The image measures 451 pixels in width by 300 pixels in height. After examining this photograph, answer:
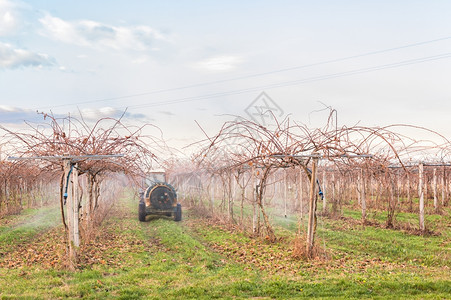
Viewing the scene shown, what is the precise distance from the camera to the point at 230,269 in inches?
349

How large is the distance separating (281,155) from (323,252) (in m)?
2.69

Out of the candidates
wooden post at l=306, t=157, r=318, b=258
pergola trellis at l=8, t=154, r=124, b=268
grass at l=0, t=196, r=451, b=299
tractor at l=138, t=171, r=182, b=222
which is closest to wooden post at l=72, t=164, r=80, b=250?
pergola trellis at l=8, t=154, r=124, b=268

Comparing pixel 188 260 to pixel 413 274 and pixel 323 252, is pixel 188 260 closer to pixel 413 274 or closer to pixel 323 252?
pixel 323 252

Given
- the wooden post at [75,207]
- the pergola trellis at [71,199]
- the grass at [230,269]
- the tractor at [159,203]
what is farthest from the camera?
the tractor at [159,203]

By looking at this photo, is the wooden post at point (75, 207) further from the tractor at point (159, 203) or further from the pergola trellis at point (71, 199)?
the tractor at point (159, 203)

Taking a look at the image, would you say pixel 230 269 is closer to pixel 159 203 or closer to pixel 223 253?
pixel 223 253

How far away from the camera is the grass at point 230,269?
7.20m

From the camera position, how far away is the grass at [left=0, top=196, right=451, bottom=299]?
283 inches

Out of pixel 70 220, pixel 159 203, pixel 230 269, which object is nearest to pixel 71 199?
pixel 70 220

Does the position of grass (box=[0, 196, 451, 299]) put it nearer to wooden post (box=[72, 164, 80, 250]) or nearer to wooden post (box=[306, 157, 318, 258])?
wooden post (box=[306, 157, 318, 258])

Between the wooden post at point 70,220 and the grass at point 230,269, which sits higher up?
the wooden post at point 70,220

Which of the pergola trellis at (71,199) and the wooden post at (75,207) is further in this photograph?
the wooden post at (75,207)

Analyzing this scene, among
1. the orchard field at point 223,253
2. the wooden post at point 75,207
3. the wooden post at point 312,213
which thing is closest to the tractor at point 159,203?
the orchard field at point 223,253

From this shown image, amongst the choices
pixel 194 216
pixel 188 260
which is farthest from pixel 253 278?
pixel 194 216
